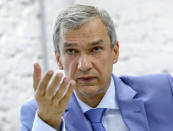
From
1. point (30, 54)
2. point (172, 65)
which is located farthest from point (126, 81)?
point (30, 54)

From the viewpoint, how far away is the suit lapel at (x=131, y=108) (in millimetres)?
1101

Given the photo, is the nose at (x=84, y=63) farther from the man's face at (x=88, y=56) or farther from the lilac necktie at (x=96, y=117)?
the lilac necktie at (x=96, y=117)

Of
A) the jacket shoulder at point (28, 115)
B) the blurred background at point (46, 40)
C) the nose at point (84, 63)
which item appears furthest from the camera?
the blurred background at point (46, 40)

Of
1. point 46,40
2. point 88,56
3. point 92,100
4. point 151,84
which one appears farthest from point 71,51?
point 46,40

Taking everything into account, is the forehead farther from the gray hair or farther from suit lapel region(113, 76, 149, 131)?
suit lapel region(113, 76, 149, 131)

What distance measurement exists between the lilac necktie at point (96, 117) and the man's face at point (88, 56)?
2.5 inches

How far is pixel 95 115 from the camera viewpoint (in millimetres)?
1112

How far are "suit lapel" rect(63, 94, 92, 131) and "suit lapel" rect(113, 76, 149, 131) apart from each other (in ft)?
0.45

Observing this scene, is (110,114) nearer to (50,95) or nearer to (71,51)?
(71,51)

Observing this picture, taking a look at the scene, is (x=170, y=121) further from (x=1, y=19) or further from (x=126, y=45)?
(x=1, y=19)

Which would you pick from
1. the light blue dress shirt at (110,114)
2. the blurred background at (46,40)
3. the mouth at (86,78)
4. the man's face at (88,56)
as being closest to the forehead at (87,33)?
the man's face at (88,56)

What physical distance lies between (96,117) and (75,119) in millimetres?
71

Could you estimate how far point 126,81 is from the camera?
1276 mm

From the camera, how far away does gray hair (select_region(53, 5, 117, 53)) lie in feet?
3.47
